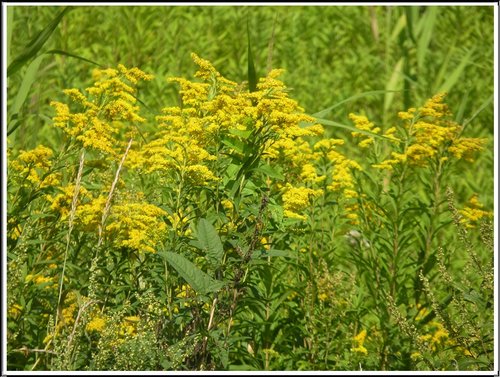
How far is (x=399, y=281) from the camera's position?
4.05 meters

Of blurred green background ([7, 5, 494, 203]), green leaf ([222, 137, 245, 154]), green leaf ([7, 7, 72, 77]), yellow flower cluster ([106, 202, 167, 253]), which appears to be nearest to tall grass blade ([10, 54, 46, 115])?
green leaf ([7, 7, 72, 77])

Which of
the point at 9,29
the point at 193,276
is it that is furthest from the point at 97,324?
the point at 9,29

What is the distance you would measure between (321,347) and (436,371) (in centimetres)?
65

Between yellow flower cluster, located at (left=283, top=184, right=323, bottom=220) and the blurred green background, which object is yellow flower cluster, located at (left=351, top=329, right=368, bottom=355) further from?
the blurred green background

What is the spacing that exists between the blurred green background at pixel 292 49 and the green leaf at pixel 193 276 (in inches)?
147

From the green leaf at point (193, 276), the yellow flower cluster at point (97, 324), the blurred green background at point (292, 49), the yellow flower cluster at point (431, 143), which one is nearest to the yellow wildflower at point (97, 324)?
the yellow flower cluster at point (97, 324)

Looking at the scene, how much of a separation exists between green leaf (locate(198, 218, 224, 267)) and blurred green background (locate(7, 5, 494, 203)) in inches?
145

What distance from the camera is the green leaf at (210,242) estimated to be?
2955mm

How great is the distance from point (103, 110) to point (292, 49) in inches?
154

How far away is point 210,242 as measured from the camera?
2977mm

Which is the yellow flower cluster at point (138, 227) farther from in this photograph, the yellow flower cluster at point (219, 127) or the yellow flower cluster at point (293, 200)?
the yellow flower cluster at point (293, 200)

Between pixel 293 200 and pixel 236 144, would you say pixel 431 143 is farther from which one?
pixel 236 144

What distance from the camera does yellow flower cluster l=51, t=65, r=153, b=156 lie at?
3.46 metres

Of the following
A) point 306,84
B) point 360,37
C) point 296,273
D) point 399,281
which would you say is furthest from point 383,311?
point 360,37
